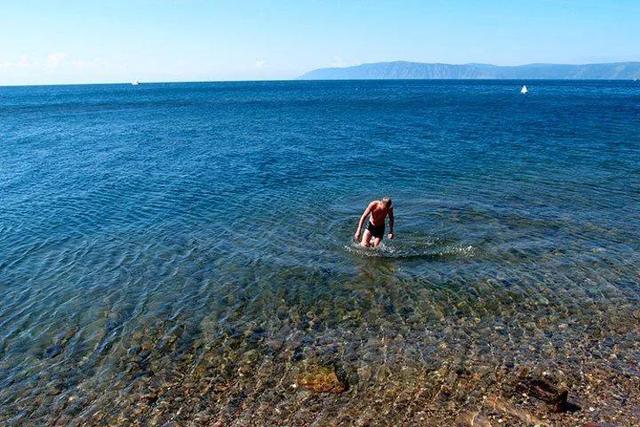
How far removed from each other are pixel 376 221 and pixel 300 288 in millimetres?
4325

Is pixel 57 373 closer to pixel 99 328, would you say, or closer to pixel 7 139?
pixel 99 328

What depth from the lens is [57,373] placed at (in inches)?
458

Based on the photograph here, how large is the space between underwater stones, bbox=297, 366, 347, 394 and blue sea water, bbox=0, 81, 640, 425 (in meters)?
0.19

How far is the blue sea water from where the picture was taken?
432 inches

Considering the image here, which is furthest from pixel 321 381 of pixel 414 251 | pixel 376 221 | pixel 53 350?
pixel 414 251

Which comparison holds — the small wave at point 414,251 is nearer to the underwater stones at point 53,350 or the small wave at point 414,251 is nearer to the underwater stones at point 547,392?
the underwater stones at point 547,392

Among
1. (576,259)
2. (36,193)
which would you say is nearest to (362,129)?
(36,193)

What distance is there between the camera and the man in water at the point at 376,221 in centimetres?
1803

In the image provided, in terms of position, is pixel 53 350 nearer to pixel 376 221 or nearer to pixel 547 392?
pixel 376 221

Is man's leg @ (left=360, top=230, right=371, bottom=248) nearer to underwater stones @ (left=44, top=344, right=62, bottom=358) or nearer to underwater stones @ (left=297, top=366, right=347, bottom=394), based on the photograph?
underwater stones @ (left=297, top=366, right=347, bottom=394)

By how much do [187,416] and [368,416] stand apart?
12.2ft

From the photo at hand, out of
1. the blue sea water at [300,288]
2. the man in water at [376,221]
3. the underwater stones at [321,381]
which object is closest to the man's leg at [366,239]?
the man in water at [376,221]

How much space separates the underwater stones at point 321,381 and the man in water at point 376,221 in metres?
7.56

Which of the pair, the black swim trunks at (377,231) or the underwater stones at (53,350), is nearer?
the underwater stones at (53,350)
